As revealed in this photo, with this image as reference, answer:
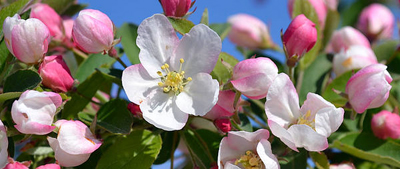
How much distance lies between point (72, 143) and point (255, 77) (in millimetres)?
370

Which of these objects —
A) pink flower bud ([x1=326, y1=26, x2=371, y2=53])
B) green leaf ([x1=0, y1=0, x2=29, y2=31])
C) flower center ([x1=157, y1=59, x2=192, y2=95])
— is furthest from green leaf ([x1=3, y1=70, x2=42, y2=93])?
pink flower bud ([x1=326, y1=26, x2=371, y2=53])

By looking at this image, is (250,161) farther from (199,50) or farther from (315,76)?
(315,76)

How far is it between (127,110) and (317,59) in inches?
26.4

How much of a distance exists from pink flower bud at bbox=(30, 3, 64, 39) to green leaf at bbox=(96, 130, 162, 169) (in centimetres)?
43

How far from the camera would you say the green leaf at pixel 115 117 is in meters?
1.04

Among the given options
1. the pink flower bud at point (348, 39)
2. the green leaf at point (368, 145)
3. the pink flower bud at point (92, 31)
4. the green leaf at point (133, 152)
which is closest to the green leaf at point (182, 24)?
the pink flower bud at point (92, 31)

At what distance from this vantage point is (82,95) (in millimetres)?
1173

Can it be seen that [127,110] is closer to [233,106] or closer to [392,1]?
[233,106]

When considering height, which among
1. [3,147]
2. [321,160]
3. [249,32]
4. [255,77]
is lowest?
[249,32]

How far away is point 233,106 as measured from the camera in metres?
1.02

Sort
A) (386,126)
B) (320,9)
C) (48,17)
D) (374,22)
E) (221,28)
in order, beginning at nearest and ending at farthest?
(386,126) < (48,17) < (221,28) < (320,9) < (374,22)

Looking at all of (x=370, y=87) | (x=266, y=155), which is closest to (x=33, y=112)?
(x=266, y=155)

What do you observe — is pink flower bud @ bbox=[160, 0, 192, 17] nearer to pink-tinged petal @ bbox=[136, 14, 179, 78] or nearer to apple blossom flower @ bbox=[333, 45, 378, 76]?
pink-tinged petal @ bbox=[136, 14, 179, 78]

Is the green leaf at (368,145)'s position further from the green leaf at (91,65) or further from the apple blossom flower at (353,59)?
the green leaf at (91,65)
